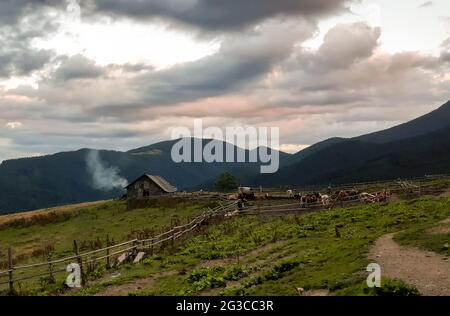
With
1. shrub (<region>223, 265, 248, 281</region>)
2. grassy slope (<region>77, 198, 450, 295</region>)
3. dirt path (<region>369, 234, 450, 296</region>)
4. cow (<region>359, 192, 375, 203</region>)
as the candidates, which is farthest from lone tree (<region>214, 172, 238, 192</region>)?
shrub (<region>223, 265, 248, 281</region>)

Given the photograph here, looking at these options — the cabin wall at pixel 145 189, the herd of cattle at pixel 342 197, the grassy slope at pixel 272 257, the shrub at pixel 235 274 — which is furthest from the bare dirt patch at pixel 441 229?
the cabin wall at pixel 145 189

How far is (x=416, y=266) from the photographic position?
18.3m

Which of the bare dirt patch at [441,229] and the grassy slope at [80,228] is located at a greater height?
the bare dirt patch at [441,229]

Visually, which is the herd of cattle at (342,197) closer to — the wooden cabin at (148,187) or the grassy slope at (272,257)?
the grassy slope at (272,257)

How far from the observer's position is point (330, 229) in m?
32.2

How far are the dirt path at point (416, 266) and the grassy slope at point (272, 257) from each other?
0.91 meters

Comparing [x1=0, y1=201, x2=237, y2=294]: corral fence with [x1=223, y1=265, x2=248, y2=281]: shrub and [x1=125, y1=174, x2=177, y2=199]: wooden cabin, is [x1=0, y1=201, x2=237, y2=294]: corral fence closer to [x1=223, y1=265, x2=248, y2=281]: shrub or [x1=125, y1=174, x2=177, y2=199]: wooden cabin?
[x1=223, y1=265, x2=248, y2=281]: shrub

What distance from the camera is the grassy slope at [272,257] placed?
62.2 feet

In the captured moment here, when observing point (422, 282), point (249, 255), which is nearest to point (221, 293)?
point (422, 282)

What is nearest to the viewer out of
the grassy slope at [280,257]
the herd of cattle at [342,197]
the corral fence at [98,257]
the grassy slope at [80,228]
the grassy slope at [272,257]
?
the grassy slope at [280,257]

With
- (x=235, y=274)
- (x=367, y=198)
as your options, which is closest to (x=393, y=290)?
(x=235, y=274)

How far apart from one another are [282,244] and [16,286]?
16.8m

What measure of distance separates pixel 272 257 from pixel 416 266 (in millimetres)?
8931
